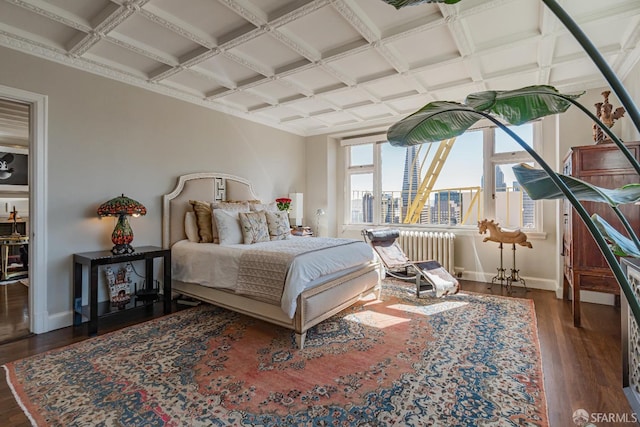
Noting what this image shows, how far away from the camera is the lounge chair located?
149 inches

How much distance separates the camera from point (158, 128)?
3816 millimetres

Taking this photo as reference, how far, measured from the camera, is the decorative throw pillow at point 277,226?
13.0ft

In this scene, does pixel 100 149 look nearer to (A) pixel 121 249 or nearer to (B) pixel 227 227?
(A) pixel 121 249

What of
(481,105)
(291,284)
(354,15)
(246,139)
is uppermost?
(354,15)

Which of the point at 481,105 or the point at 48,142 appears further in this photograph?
the point at 48,142

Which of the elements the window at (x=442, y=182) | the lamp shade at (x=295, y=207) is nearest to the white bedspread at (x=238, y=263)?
the window at (x=442, y=182)

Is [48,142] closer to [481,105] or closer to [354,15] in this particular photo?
[354,15]

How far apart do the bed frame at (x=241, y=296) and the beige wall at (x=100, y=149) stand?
139 millimetres

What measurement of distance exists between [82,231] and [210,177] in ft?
5.41

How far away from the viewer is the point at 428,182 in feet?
17.7

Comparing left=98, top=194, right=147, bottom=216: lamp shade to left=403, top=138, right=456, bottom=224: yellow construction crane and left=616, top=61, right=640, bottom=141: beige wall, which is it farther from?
left=616, top=61, right=640, bottom=141: beige wall

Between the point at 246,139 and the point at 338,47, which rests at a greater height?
the point at 338,47

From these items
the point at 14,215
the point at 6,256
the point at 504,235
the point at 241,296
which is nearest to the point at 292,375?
the point at 241,296

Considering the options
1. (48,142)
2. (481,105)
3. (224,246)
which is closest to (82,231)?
(48,142)
